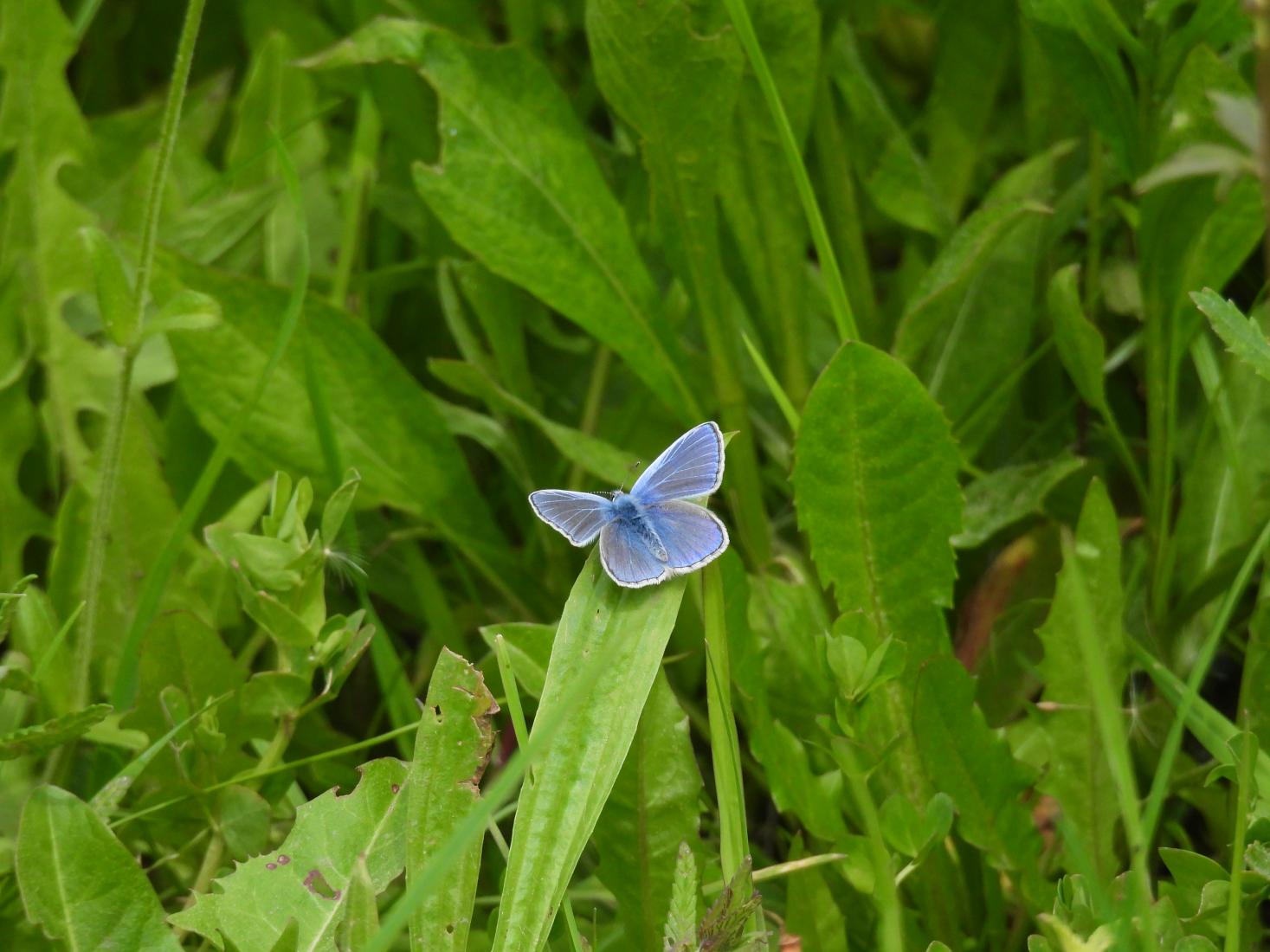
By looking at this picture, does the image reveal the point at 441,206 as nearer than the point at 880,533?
No

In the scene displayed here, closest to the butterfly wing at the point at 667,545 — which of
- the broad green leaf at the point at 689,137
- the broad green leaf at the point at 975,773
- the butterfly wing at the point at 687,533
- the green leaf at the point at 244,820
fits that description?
the butterfly wing at the point at 687,533

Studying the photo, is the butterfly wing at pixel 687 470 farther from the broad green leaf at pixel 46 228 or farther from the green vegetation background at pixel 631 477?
the broad green leaf at pixel 46 228

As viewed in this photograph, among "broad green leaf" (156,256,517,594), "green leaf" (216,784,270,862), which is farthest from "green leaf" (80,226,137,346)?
"green leaf" (216,784,270,862)

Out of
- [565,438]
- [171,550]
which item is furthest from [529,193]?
[171,550]

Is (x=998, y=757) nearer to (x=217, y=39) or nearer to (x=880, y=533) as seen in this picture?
(x=880, y=533)

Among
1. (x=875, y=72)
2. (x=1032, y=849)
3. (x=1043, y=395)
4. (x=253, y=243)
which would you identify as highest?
(x=875, y=72)

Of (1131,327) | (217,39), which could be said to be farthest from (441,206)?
(217,39)

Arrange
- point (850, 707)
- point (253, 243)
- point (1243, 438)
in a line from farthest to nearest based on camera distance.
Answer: point (253, 243), point (1243, 438), point (850, 707)
